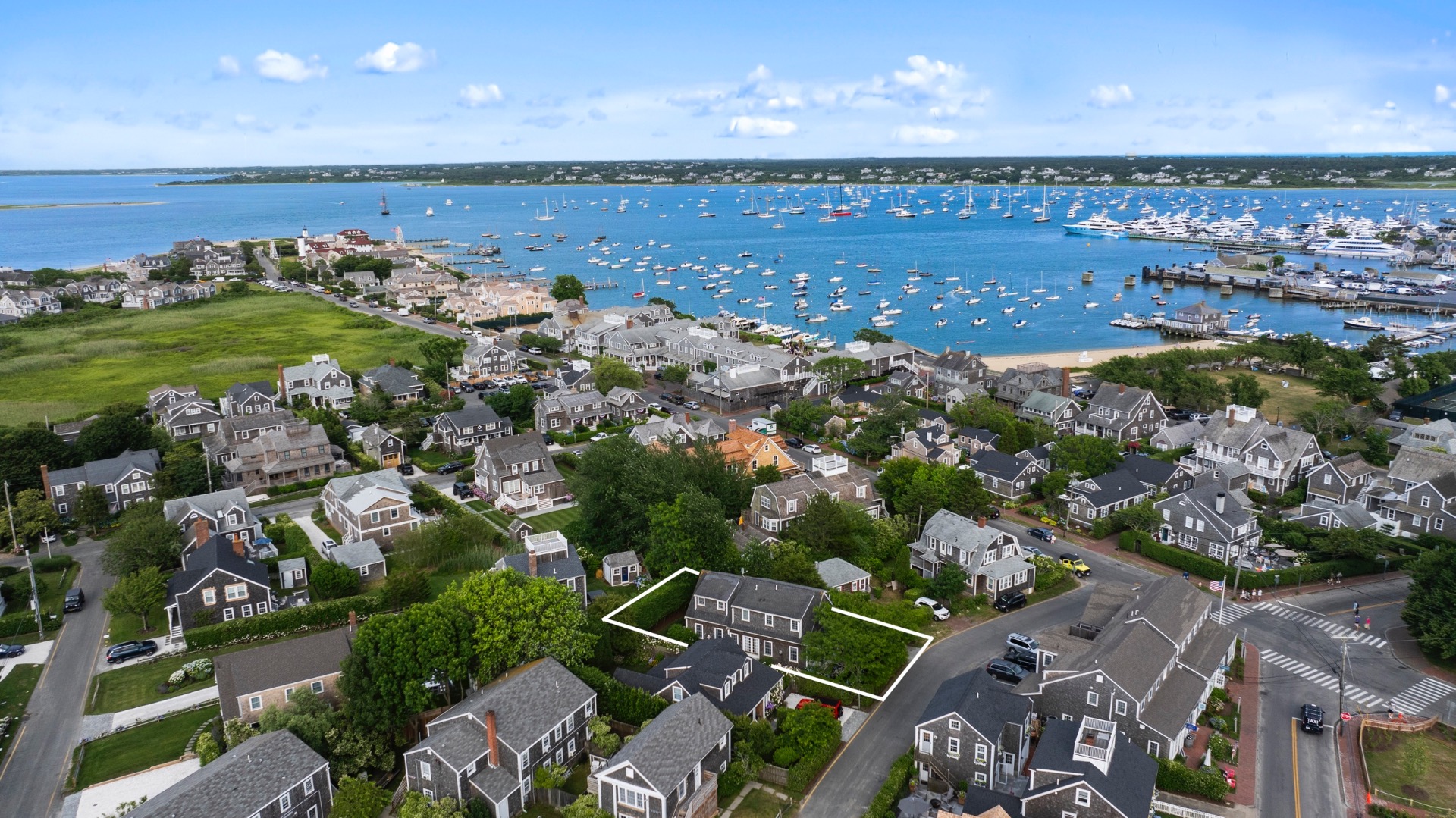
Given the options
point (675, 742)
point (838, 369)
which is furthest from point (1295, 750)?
point (838, 369)

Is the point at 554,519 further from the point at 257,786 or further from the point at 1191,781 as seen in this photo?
the point at 1191,781

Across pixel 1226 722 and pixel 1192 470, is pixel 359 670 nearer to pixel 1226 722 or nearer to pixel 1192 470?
pixel 1226 722

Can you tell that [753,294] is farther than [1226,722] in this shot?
Yes

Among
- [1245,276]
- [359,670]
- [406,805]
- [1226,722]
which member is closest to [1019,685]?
[1226,722]

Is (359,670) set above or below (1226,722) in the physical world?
above

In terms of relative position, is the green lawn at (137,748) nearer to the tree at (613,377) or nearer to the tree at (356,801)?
the tree at (356,801)

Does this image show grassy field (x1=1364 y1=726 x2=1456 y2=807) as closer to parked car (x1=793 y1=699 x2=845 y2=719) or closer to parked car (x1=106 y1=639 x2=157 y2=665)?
parked car (x1=793 y1=699 x2=845 y2=719)

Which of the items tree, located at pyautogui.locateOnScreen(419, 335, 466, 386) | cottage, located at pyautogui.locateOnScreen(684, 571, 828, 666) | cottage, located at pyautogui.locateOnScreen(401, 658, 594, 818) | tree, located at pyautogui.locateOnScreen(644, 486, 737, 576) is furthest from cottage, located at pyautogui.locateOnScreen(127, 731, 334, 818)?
tree, located at pyautogui.locateOnScreen(419, 335, 466, 386)
